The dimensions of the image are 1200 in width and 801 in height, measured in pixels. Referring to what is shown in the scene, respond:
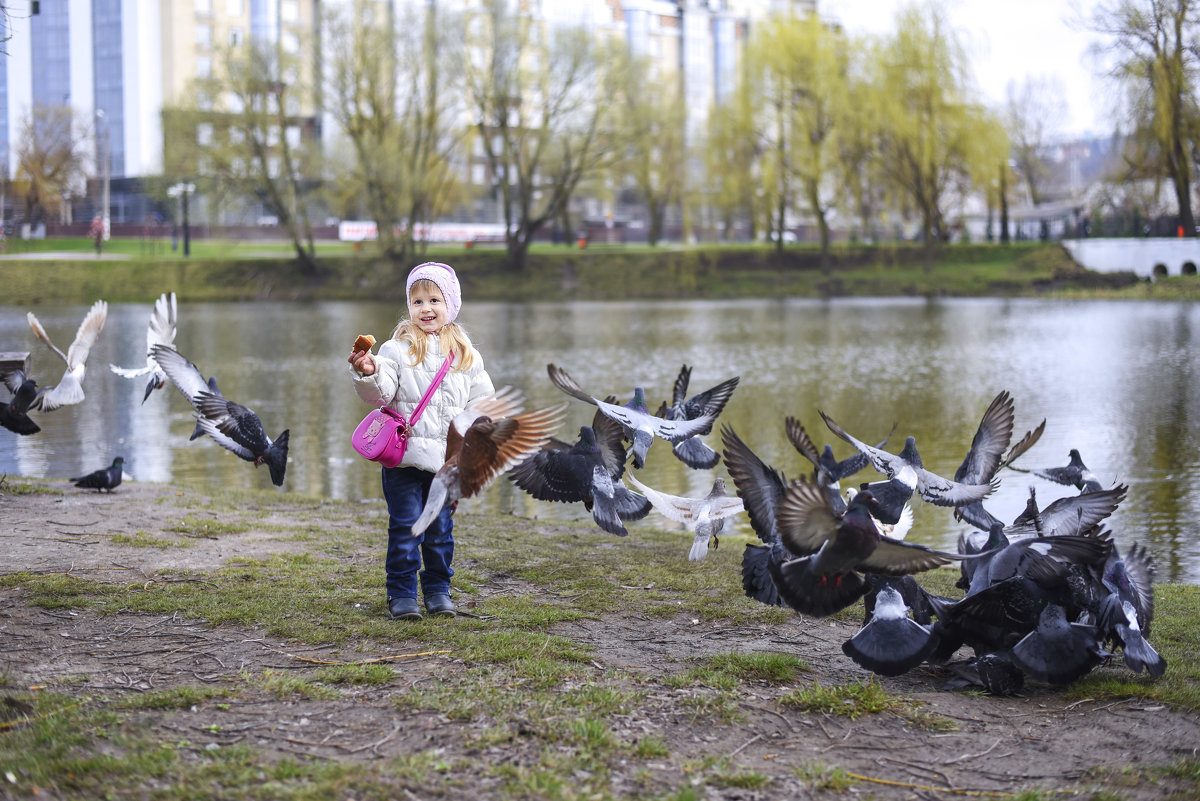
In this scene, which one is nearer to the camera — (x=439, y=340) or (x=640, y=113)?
(x=439, y=340)

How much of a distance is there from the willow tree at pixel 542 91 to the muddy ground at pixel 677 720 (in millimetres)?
45839

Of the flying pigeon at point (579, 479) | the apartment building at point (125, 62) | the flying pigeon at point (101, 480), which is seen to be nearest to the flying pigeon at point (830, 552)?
the flying pigeon at point (579, 479)

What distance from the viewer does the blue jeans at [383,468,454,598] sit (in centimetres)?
551

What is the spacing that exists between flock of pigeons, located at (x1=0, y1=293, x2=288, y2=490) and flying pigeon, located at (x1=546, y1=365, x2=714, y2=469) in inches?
91.4

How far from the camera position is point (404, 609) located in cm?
543

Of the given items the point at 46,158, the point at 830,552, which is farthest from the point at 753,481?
the point at 46,158

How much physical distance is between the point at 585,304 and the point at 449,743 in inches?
1628

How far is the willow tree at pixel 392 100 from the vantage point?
47812mm

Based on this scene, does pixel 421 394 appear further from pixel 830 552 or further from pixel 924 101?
pixel 924 101

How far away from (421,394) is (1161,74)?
41.1m

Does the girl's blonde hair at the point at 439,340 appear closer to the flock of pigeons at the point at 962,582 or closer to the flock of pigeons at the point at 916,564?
the flock of pigeons at the point at 916,564

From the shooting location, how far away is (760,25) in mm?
47906

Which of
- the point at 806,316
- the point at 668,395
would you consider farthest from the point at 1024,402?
the point at 806,316

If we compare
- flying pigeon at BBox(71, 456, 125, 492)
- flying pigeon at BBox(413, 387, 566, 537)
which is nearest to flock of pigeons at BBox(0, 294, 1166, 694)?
flying pigeon at BBox(413, 387, 566, 537)
